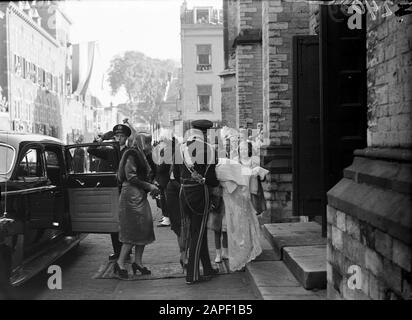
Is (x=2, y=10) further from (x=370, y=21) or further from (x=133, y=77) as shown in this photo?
(x=370, y=21)

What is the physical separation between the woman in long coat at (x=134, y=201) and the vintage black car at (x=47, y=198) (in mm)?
564

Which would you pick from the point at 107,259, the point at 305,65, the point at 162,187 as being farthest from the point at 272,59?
the point at 107,259

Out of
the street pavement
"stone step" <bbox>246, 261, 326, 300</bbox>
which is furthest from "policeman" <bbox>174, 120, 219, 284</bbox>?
"stone step" <bbox>246, 261, 326, 300</bbox>

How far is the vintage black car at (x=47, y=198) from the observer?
5.55 meters

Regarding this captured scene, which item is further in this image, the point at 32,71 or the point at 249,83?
the point at 32,71

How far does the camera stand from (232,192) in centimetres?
666

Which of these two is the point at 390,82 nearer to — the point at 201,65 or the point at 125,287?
the point at 125,287

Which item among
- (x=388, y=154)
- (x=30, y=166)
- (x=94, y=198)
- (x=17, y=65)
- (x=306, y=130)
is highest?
(x=17, y=65)

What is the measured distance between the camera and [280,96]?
395 inches

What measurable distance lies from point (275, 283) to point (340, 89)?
2308mm

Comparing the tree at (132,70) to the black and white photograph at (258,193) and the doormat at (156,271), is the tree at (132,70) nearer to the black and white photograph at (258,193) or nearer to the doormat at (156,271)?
the black and white photograph at (258,193)

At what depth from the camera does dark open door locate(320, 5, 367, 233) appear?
578cm

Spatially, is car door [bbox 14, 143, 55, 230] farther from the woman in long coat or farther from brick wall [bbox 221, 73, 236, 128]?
brick wall [bbox 221, 73, 236, 128]

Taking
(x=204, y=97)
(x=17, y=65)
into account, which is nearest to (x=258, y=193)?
(x=17, y=65)
